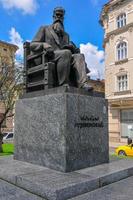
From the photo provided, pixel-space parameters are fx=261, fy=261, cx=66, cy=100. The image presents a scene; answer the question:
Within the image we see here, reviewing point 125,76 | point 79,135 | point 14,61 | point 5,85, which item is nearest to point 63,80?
point 79,135

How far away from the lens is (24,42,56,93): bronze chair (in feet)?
16.6

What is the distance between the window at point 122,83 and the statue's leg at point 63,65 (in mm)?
20630

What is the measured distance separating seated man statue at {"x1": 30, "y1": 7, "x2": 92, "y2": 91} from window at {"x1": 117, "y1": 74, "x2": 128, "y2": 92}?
1986cm

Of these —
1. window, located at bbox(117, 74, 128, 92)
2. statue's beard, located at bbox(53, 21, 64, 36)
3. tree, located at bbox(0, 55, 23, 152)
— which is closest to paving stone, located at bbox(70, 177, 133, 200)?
statue's beard, located at bbox(53, 21, 64, 36)

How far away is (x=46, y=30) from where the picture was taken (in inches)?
223

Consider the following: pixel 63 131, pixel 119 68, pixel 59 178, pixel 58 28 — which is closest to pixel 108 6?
pixel 119 68

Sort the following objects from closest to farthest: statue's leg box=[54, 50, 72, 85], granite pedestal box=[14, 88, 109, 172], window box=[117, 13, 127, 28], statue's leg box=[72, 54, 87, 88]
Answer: granite pedestal box=[14, 88, 109, 172]
statue's leg box=[54, 50, 72, 85]
statue's leg box=[72, 54, 87, 88]
window box=[117, 13, 127, 28]

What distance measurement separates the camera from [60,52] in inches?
202

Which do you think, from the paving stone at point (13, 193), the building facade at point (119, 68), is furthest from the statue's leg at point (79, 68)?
the building facade at point (119, 68)

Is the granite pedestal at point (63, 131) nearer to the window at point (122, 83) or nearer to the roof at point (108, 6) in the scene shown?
the window at point (122, 83)

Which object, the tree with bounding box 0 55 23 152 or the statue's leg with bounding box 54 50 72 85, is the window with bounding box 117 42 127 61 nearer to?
the tree with bounding box 0 55 23 152

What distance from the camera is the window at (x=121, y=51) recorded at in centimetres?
2562

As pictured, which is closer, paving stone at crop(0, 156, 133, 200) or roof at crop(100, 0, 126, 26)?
paving stone at crop(0, 156, 133, 200)

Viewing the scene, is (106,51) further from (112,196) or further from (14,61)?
(112,196)
